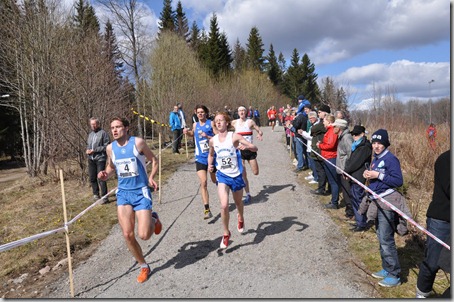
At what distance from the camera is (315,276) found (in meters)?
4.48

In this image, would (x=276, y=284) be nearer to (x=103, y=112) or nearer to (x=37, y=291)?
(x=37, y=291)

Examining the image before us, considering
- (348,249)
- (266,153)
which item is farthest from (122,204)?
(266,153)

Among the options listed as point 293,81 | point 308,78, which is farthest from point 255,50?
point 308,78

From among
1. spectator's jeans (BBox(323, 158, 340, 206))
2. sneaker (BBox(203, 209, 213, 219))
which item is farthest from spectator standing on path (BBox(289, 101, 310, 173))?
sneaker (BBox(203, 209, 213, 219))

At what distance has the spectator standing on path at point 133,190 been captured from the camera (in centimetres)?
460

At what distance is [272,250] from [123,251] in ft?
8.66

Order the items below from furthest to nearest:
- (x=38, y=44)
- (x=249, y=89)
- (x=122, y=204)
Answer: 1. (x=249, y=89)
2. (x=38, y=44)
3. (x=122, y=204)

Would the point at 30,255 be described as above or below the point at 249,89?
below

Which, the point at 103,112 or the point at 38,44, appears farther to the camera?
the point at 38,44

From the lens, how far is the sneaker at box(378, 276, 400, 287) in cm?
420

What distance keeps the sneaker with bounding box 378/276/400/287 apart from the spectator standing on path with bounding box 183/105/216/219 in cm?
372

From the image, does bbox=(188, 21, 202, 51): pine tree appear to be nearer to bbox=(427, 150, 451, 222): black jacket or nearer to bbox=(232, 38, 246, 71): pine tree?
bbox=(232, 38, 246, 71): pine tree

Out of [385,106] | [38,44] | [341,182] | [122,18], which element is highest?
[122,18]

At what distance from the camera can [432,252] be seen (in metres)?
3.52
